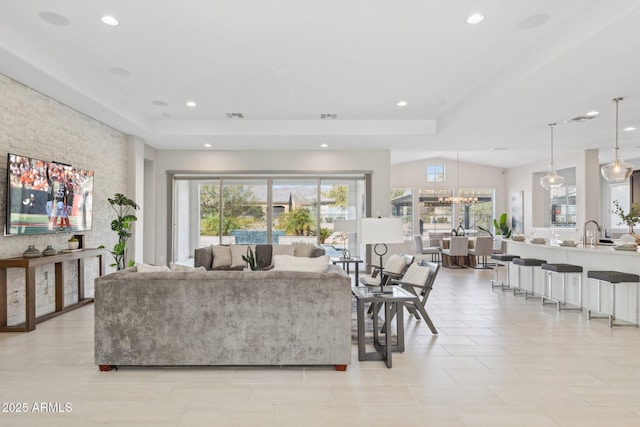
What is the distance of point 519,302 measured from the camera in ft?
20.2

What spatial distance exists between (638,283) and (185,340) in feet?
16.8

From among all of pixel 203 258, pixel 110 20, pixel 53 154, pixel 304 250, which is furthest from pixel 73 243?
pixel 304 250

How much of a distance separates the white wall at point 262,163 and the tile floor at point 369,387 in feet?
16.2

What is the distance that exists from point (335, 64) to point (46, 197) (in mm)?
3848

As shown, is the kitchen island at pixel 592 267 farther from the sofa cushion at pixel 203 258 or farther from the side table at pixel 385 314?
the sofa cushion at pixel 203 258

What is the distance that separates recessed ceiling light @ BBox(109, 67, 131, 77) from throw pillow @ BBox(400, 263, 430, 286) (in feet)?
13.5

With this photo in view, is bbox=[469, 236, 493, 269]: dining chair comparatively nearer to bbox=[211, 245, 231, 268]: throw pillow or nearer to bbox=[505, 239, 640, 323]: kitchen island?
bbox=[505, 239, 640, 323]: kitchen island

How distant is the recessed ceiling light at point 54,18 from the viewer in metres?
3.53

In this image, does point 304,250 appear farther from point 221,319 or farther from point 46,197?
point 221,319

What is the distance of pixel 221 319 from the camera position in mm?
3283

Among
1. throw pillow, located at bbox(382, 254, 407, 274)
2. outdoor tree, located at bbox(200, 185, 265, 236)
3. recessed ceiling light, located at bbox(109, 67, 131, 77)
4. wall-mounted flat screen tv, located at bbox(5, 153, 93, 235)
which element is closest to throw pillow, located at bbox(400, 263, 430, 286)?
throw pillow, located at bbox(382, 254, 407, 274)

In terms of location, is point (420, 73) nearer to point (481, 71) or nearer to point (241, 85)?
point (481, 71)

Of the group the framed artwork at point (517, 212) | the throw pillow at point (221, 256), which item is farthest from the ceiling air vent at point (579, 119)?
the framed artwork at point (517, 212)

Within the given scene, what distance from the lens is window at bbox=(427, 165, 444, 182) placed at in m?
Answer: 12.9
